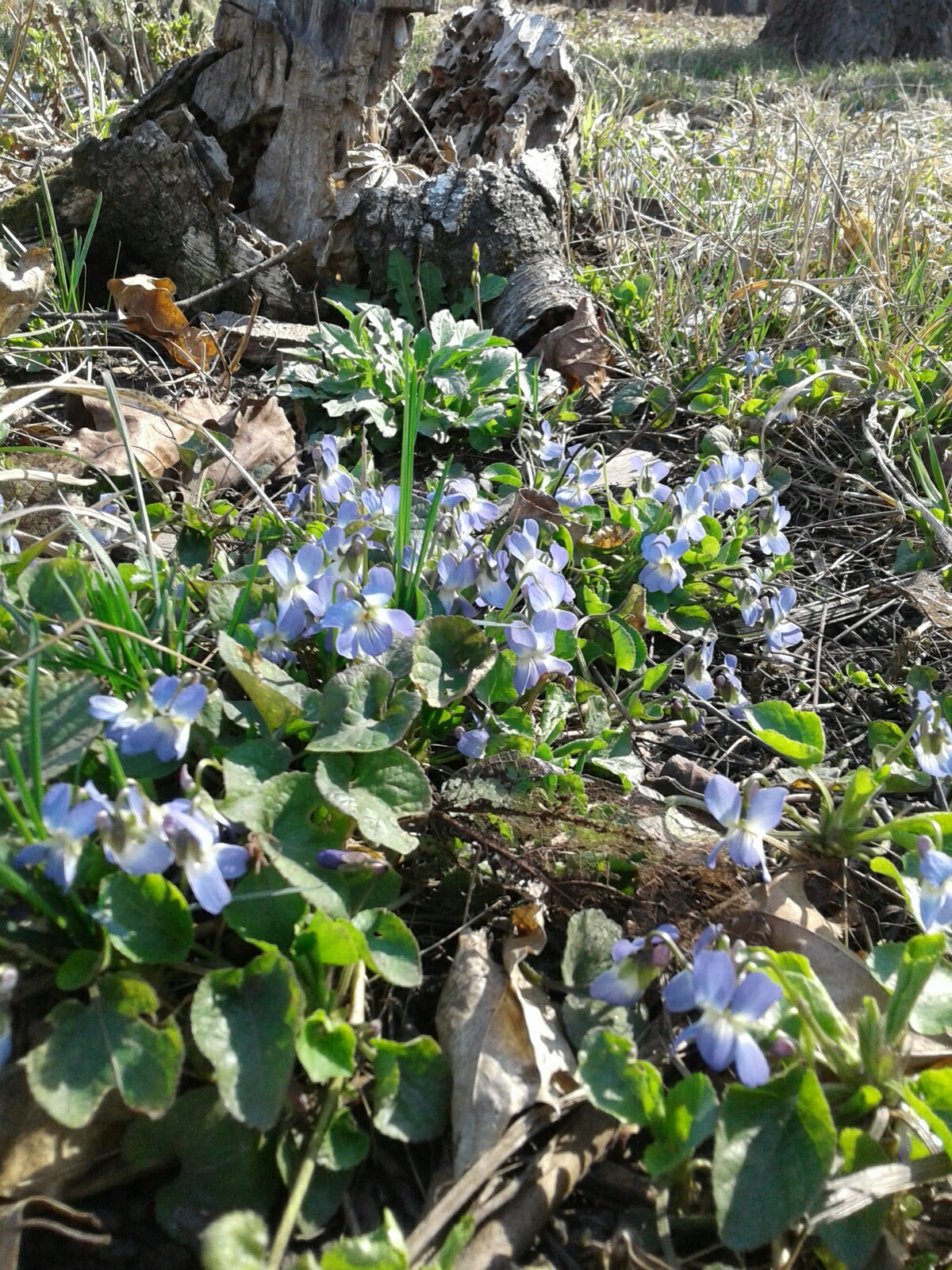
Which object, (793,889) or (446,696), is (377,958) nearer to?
(446,696)

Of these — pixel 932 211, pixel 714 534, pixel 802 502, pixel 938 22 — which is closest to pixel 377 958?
pixel 714 534

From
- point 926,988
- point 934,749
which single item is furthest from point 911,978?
point 934,749

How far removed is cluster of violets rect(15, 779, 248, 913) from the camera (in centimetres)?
104

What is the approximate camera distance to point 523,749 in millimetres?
1520

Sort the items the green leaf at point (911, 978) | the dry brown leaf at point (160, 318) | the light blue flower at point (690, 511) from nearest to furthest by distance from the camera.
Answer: the green leaf at point (911, 978)
the light blue flower at point (690, 511)
the dry brown leaf at point (160, 318)

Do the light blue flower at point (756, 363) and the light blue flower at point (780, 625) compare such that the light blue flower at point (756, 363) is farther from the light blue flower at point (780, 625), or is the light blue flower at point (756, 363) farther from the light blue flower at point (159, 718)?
the light blue flower at point (159, 718)

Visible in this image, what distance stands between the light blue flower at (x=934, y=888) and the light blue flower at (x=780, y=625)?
0.80 metres

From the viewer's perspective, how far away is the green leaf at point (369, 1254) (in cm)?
92

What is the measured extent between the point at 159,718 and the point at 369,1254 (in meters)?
0.63

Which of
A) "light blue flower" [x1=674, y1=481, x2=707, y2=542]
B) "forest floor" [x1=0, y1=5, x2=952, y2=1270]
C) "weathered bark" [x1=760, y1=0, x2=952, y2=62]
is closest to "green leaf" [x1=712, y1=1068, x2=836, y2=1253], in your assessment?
"forest floor" [x1=0, y1=5, x2=952, y2=1270]

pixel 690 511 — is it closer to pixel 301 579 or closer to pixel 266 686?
pixel 301 579

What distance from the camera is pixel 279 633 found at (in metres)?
1.49

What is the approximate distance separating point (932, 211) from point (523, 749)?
353cm

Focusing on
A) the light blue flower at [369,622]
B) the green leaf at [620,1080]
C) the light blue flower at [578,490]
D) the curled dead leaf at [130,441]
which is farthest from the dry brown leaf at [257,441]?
the green leaf at [620,1080]
